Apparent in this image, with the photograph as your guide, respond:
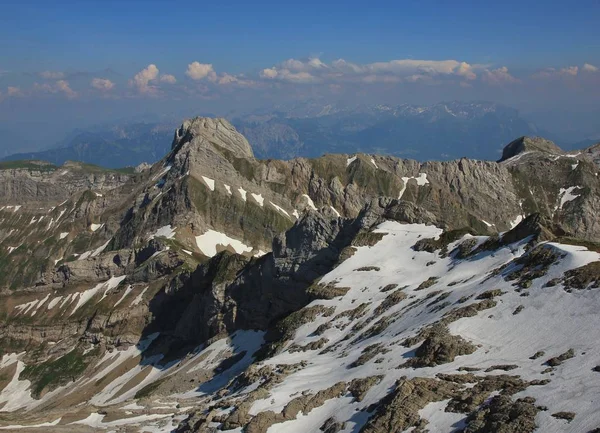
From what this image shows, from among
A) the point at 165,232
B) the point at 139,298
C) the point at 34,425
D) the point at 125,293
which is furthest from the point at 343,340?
the point at 165,232

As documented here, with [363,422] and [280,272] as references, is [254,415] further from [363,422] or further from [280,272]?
[280,272]

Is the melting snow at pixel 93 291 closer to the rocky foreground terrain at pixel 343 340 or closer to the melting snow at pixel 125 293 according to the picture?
the rocky foreground terrain at pixel 343 340

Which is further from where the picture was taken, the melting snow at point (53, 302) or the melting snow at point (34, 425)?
the melting snow at point (53, 302)

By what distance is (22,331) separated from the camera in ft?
545

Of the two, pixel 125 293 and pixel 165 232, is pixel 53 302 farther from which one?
pixel 165 232

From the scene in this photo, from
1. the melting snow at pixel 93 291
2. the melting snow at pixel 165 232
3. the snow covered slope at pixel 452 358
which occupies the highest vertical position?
the snow covered slope at pixel 452 358

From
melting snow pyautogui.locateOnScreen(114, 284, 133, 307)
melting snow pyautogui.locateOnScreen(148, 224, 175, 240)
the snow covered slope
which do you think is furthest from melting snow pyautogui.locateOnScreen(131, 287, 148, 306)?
the snow covered slope

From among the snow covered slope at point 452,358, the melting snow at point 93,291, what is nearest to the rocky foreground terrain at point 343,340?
the snow covered slope at point 452,358

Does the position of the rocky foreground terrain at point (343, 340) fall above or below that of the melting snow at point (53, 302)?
above

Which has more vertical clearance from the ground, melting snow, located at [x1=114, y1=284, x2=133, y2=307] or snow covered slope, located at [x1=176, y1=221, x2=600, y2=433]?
snow covered slope, located at [x1=176, y1=221, x2=600, y2=433]

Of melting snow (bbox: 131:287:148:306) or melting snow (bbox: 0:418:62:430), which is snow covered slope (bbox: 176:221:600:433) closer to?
melting snow (bbox: 0:418:62:430)

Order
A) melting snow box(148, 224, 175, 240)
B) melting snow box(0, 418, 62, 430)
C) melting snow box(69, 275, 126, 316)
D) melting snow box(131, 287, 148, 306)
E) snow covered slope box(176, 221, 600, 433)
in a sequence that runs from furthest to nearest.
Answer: melting snow box(148, 224, 175, 240) → melting snow box(69, 275, 126, 316) → melting snow box(131, 287, 148, 306) → melting snow box(0, 418, 62, 430) → snow covered slope box(176, 221, 600, 433)

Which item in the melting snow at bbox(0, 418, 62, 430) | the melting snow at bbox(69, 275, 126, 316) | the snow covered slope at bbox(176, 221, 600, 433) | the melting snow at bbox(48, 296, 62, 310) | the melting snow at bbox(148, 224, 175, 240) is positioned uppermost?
the snow covered slope at bbox(176, 221, 600, 433)

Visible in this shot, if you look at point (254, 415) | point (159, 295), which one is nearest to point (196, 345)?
point (159, 295)
